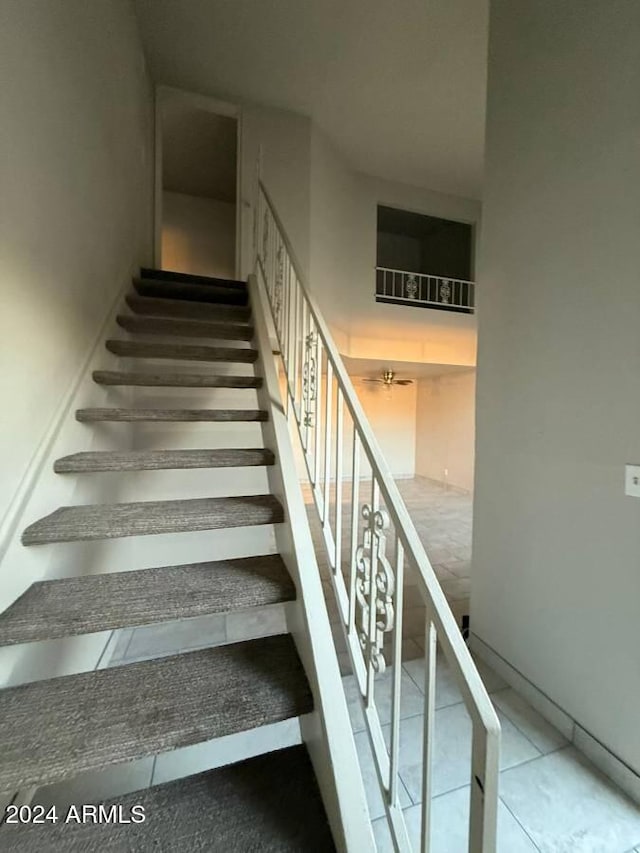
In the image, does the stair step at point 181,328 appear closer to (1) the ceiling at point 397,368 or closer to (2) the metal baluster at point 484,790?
(2) the metal baluster at point 484,790

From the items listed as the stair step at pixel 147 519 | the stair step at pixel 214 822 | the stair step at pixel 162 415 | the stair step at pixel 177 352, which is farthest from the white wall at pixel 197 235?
the stair step at pixel 214 822

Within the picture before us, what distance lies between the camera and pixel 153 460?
5.33ft

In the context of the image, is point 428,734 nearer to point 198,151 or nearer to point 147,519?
point 147,519

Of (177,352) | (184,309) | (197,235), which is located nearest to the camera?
(177,352)

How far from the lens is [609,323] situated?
1.30 meters

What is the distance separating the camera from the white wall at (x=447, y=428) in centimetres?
591

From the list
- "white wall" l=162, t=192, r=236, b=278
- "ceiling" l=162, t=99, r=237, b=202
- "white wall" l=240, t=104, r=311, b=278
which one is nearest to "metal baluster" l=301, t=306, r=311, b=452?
"white wall" l=240, t=104, r=311, b=278

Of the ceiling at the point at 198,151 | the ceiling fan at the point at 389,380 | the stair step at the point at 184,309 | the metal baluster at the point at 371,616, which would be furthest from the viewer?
the ceiling fan at the point at 389,380

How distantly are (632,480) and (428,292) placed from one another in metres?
4.69

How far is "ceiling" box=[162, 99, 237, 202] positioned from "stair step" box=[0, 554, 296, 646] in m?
4.23

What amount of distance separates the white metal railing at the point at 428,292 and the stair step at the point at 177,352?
3153 millimetres

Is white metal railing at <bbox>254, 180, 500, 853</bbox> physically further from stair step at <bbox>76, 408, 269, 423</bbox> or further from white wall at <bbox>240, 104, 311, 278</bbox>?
white wall at <bbox>240, 104, 311, 278</bbox>

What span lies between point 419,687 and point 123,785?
3.88 ft

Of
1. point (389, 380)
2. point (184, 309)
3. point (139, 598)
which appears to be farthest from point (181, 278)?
point (389, 380)
